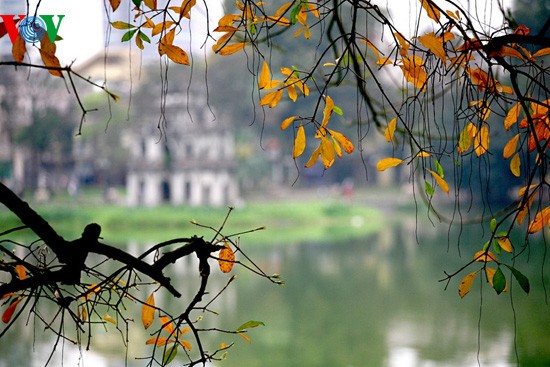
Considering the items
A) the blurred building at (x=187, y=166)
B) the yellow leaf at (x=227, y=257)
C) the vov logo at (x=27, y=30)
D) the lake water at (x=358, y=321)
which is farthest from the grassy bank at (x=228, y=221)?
the yellow leaf at (x=227, y=257)

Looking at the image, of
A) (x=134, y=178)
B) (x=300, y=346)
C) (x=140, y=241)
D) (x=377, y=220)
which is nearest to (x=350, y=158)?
(x=377, y=220)

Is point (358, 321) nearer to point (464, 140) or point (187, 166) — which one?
point (464, 140)

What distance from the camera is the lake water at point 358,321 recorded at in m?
2.85

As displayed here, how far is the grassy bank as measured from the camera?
584cm

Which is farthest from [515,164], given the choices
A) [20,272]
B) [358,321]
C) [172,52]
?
[358,321]

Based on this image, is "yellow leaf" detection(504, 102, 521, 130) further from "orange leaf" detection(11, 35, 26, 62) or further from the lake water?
the lake water

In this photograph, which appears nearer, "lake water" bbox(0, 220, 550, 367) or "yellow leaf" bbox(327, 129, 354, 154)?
"yellow leaf" bbox(327, 129, 354, 154)

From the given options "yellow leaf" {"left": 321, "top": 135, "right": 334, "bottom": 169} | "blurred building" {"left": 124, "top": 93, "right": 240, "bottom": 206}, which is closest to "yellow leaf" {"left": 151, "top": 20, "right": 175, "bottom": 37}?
"yellow leaf" {"left": 321, "top": 135, "right": 334, "bottom": 169}

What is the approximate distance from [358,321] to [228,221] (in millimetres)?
2512

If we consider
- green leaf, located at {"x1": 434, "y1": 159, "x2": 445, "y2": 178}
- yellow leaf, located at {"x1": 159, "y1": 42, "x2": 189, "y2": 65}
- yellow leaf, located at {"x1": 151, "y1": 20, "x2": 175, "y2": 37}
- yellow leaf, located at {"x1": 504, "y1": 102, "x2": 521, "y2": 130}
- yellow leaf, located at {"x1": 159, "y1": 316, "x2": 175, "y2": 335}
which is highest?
Result: yellow leaf, located at {"x1": 151, "y1": 20, "x2": 175, "y2": 37}

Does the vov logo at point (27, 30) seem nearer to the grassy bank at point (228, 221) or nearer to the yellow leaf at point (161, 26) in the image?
the yellow leaf at point (161, 26)

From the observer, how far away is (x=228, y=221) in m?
5.89

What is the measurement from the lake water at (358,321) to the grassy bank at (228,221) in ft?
2.67

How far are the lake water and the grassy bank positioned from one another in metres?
0.81
